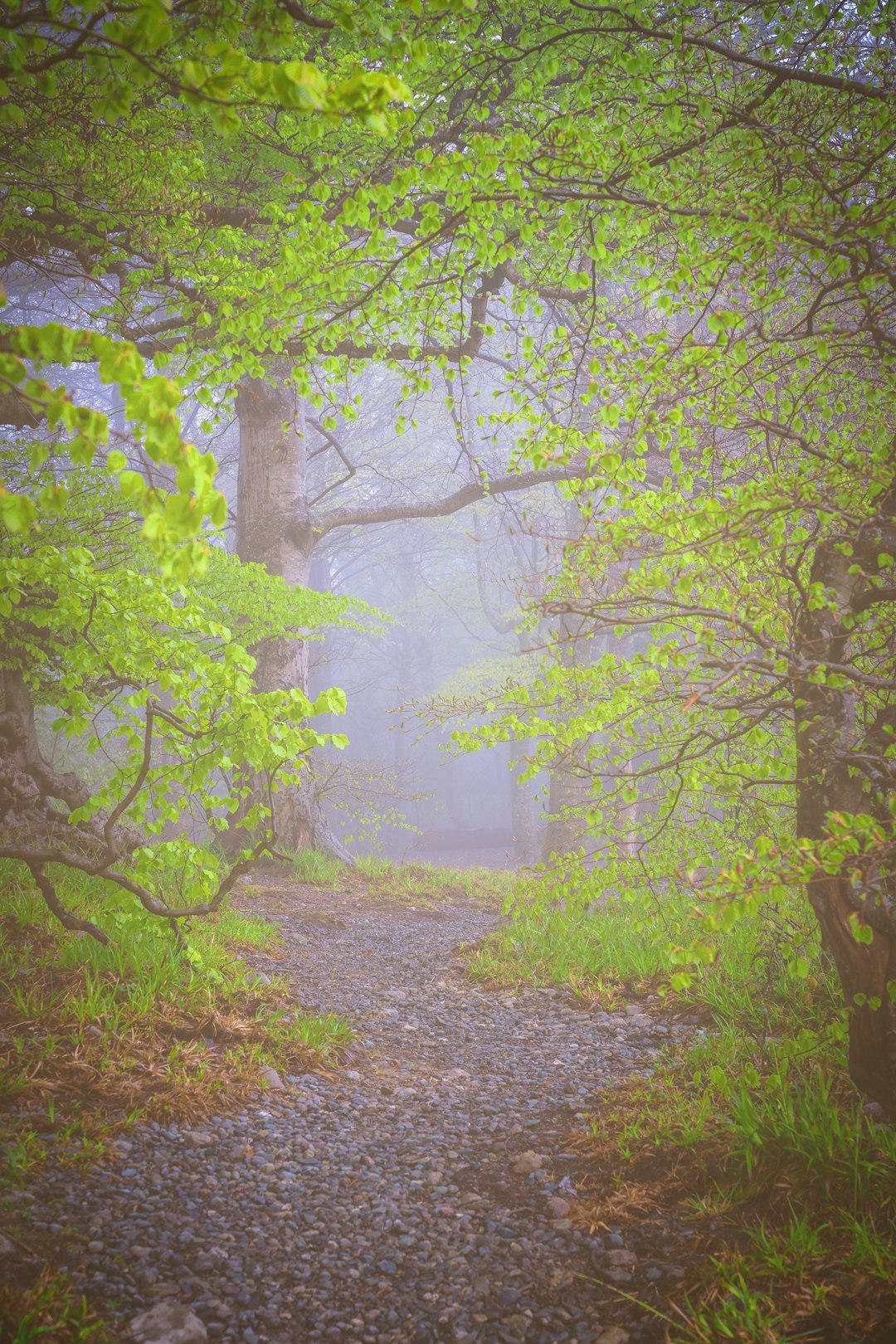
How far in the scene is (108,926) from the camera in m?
4.93

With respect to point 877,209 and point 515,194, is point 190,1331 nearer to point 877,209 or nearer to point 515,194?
point 515,194

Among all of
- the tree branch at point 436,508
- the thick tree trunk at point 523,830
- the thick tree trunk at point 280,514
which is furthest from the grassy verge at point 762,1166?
the thick tree trunk at point 523,830

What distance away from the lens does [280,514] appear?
9.91 meters

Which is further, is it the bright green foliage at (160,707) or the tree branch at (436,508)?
the tree branch at (436,508)

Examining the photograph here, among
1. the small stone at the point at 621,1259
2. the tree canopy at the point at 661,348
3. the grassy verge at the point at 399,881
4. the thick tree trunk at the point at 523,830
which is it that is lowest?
the thick tree trunk at the point at 523,830

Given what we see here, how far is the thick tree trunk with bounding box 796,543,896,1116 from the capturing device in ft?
10.6

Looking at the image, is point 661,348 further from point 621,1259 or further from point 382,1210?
point 382,1210

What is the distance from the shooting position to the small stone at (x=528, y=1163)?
3.36 meters

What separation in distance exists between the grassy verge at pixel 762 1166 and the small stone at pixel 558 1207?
69 millimetres

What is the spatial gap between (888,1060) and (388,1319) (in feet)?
7.43

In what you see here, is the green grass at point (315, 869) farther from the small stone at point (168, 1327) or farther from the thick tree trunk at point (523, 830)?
the thick tree trunk at point (523, 830)

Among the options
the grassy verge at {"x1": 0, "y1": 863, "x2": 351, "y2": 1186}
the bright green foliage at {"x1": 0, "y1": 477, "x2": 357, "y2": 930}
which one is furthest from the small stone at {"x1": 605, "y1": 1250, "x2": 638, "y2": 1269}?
the bright green foliage at {"x1": 0, "y1": 477, "x2": 357, "y2": 930}

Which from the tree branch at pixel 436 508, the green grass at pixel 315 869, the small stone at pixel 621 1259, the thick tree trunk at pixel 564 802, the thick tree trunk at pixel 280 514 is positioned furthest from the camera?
the thick tree trunk at pixel 564 802

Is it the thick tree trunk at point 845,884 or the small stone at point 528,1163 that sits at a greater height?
the thick tree trunk at point 845,884
